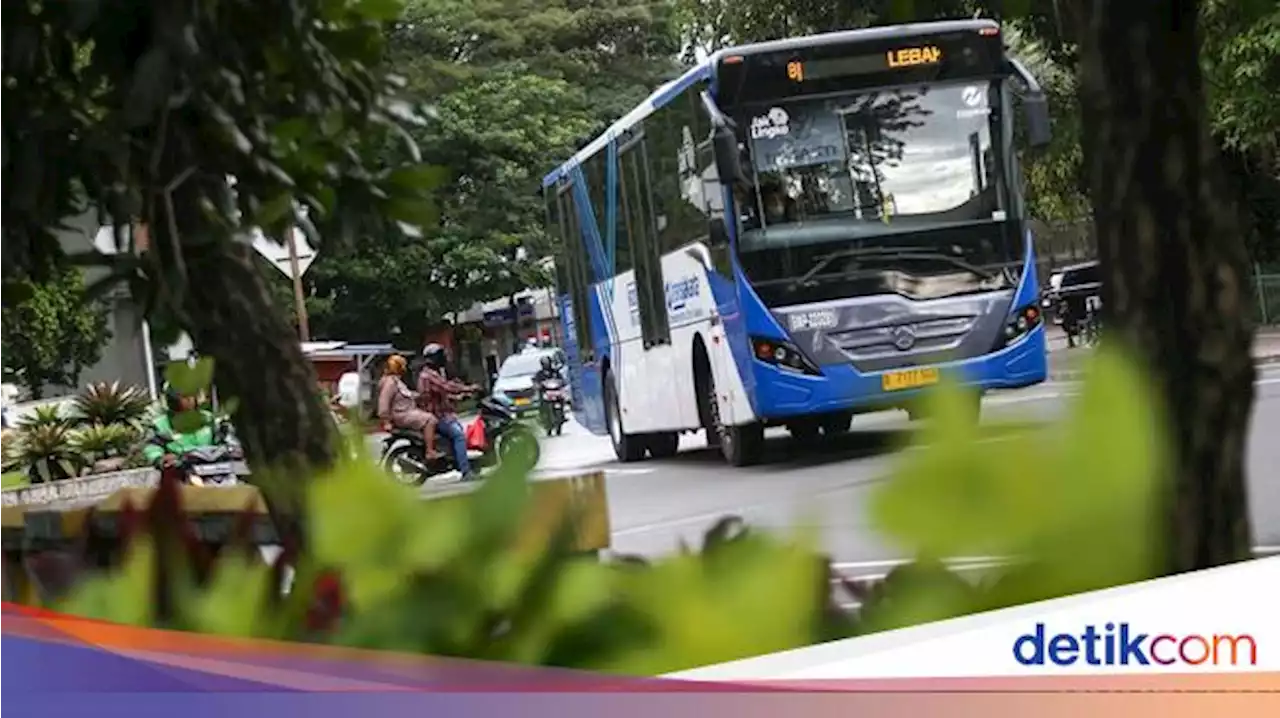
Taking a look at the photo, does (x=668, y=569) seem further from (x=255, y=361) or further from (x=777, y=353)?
(x=777, y=353)

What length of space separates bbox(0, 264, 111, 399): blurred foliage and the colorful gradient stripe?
0.90 meters

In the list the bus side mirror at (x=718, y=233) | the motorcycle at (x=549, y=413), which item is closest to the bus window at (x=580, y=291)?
the bus side mirror at (x=718, y=233)

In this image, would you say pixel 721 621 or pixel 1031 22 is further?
pixel 1031 22

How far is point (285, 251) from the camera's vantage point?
2.04 meters

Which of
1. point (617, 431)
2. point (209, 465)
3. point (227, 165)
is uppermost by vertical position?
point (227, 165)

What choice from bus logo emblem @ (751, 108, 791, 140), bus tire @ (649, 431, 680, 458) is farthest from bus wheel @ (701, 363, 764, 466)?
bus logo emblem @ (751, 108, 791, 140)

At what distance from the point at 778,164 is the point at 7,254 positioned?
5201 mm

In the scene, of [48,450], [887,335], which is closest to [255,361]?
[887,335]

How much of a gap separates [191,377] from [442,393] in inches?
62.2

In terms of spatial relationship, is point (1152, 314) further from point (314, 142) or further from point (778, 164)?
point (778, 164)

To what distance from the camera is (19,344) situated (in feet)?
8.81

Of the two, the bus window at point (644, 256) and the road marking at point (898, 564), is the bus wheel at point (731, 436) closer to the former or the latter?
the bus window at point (644, 256)

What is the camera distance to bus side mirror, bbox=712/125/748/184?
679 centimetres

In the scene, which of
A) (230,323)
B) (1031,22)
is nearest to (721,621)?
(1031,22)
